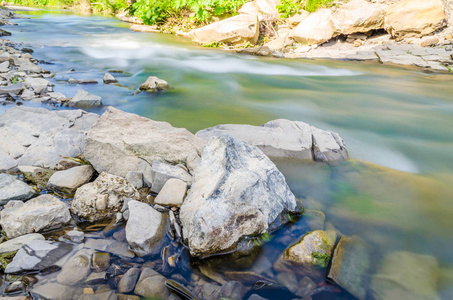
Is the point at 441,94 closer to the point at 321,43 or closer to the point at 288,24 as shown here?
the point at 321,43

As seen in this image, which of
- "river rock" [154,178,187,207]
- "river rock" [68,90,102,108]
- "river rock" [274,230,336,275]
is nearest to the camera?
"river rock" [274,230,336,275]

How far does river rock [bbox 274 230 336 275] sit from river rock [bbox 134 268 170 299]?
35.9 inches

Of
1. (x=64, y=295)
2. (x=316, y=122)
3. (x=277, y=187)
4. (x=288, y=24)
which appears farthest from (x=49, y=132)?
(x=288, y=24)

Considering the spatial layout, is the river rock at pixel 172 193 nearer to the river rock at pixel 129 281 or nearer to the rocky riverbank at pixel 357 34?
the river rock at pixel 129 281

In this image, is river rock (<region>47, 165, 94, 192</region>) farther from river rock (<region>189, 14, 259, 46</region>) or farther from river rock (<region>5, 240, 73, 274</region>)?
river rock (<region>189, 14, 259, 46</region>)

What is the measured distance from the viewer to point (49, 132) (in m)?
4.13

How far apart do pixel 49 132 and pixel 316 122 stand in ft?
14.9

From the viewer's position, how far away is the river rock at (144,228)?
8.21 feet

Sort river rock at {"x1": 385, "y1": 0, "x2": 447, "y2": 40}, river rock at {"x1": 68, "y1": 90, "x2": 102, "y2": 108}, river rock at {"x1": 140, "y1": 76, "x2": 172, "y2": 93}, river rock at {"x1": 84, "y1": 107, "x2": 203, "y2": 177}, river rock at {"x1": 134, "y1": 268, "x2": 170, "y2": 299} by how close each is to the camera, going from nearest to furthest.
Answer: river rock at {"x1": 134, "y1": 268, "x2": 170, "y2": 299} → river rock at {"x1": 84, "y1": 107, "x2": 203, "y2": 177} → river rock at {"x1": 68, "y1": 90, "x2": 102, "y2": 108} → river rock at {"x1": 140, "y1": 76, "x2": 172, "y2": 93} → river rock at {"x1": 385, "y1": 0, "x2": 447, "y2": 40}

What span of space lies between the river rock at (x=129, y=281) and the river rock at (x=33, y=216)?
0.89 meters

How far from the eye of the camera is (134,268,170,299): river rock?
2162mm

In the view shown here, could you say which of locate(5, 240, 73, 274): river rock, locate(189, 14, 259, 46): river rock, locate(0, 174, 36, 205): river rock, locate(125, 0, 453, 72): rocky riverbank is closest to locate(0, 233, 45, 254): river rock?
locate(5, 240, 73, 274): river rock

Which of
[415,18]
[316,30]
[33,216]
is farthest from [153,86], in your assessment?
[415,18]

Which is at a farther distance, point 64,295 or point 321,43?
point 321,43
